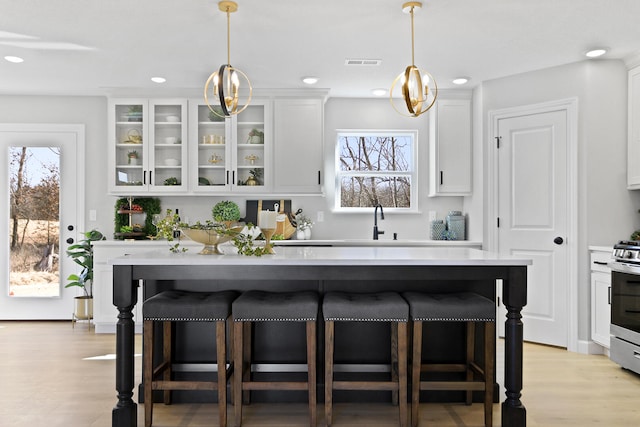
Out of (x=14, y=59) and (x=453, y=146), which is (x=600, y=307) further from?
(x=14, y=59)

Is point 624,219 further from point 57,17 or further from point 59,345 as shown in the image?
point 59,345

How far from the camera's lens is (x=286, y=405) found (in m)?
2.88

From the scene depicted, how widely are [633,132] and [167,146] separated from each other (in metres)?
4.29

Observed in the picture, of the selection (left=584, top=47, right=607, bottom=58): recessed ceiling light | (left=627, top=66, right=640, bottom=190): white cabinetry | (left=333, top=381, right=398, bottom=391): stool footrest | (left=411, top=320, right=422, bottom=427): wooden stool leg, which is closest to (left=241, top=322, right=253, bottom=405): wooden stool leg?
(left=333, top=381, right=398, bottom=391): stool footrest

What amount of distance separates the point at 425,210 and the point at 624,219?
6.35 ft

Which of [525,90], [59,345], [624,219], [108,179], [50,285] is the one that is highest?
[525,90]

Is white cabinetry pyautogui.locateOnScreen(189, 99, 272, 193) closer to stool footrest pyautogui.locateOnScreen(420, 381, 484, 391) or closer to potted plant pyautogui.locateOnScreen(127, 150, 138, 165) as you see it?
potted plant pyautogui.locateOnScreen(127, 150, 138, 165)

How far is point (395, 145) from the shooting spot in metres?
5.48

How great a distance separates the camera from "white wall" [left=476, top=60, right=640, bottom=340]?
4.06 metres

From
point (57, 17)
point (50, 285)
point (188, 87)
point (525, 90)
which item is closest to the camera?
point (57, 17)

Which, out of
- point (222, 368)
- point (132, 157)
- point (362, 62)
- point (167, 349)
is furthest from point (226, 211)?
point (222, 368)

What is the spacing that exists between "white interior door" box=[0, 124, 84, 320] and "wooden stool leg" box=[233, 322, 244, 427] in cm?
350

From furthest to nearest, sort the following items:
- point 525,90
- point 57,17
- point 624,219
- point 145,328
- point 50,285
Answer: point 50,285 → point 525,90 → point 624,219 → point 57,17 → point 145,328

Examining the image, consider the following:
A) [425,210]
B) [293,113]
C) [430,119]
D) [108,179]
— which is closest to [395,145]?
[430,119]
